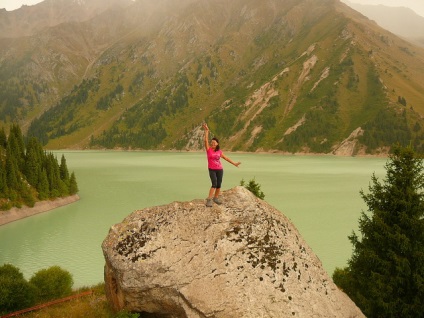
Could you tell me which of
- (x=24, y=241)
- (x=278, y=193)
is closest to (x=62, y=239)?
(x=24, y=241)

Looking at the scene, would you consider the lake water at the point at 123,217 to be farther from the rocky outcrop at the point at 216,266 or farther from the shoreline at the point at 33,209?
the rocky outcrop at the point at 216,266

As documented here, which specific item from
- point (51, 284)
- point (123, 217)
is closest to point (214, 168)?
point (51, 284)

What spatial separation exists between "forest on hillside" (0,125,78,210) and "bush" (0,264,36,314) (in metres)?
49.1

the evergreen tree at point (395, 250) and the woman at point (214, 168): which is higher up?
the woman at point (214, 168)

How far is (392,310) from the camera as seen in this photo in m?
17.6

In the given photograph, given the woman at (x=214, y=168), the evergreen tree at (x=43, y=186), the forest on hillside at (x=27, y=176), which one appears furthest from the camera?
the evergreen tree at (x=43, y=186)

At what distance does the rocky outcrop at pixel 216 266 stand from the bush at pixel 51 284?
9.96 metres

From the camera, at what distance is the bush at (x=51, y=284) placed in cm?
2296

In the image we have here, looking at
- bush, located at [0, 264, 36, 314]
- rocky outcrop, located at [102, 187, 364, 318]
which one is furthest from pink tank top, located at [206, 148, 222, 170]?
bush, located at [0, 264, 36, 314]

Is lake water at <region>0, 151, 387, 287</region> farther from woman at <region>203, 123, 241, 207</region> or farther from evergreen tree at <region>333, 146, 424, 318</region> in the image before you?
woman at <region>203, 123, 241, 207</region>

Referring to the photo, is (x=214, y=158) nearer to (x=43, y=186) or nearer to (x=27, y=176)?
(x=43, y=186)

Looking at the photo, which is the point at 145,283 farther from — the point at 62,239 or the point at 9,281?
the point at 62,239

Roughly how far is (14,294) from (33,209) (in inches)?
2160

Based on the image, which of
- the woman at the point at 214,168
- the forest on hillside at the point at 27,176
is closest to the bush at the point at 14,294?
the woman at the point at 214,168
